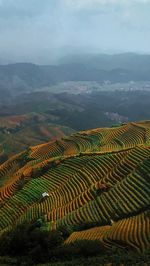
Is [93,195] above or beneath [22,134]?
above

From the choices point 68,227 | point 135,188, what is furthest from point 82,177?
point 68,227

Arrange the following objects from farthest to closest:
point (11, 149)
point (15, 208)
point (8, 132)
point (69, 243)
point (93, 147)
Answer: point (8, 132) < point (11, 149) < point (93, 147) < point (15, 208) < point (69, 243)

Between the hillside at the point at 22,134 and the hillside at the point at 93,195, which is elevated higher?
the hillside at the point at 93,195

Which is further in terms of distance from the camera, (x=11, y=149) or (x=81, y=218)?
(x=11, y=149)

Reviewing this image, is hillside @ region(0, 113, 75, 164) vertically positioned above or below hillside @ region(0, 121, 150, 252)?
below

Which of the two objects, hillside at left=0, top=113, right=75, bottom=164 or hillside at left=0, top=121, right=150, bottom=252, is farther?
hillside at left=0, top=113, right=75, bottom=164

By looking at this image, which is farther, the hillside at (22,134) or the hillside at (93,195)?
the hillside at (22,134)

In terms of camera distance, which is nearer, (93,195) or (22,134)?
(93,195)

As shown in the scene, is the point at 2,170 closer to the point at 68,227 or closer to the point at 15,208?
the point at 15,208
